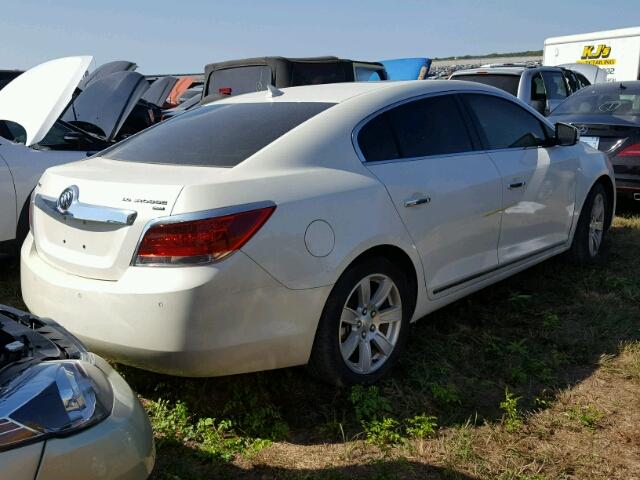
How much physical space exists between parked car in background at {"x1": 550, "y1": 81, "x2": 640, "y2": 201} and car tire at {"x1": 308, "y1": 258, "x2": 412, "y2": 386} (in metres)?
4.02

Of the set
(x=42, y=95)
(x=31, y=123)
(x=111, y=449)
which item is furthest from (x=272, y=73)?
(x=111, y=449)

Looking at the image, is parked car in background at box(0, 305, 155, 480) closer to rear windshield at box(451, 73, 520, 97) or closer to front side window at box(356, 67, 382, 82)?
front side window at box(356, 67, 382, 82)

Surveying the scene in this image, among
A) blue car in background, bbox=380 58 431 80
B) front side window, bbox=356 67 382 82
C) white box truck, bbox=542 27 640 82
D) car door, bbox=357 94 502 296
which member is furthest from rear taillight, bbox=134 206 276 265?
white box truck, bbox=542 27 640 82

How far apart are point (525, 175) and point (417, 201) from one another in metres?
1.19

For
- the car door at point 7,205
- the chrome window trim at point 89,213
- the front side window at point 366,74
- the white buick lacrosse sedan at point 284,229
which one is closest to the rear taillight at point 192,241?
the white buick lacrosse sedan at point 284,229

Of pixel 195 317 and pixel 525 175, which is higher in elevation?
pixel 525 175

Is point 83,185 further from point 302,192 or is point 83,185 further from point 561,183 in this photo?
point 561,183

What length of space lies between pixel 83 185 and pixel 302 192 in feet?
3.22

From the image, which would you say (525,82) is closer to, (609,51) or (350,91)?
(350,91)

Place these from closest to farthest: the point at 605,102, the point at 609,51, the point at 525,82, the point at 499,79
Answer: the point at 605,102
the point at 525,82
the point at 499,79
the point at 609,51

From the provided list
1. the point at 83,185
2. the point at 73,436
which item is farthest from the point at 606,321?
the point at 73,436

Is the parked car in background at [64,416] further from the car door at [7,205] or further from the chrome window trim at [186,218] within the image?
the car door at [7,205]

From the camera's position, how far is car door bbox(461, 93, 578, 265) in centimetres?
415

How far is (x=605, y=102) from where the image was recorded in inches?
297
